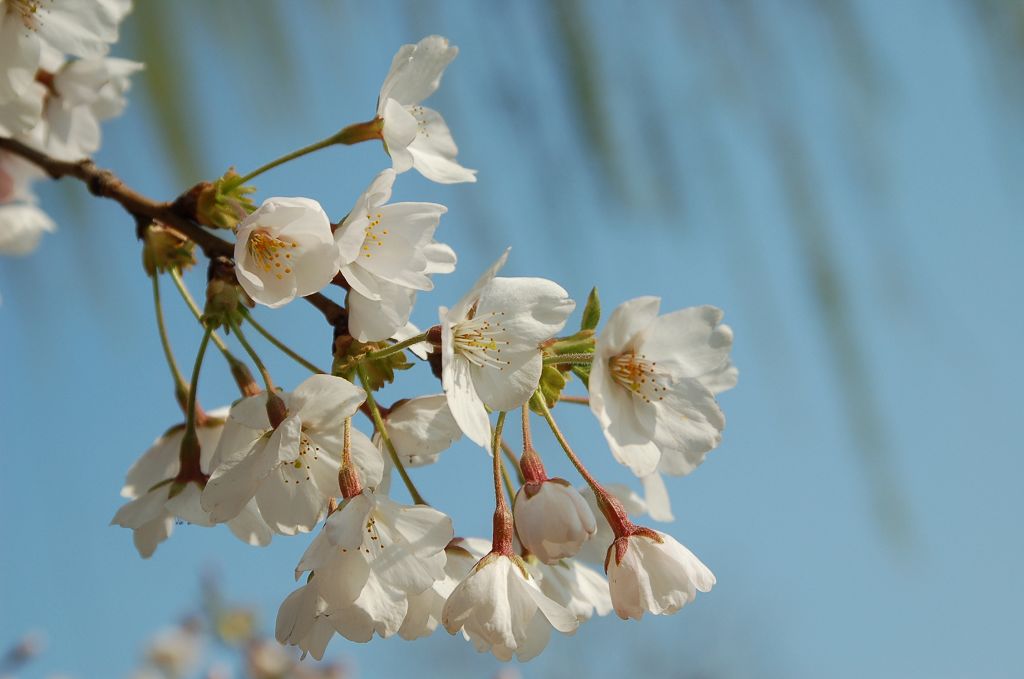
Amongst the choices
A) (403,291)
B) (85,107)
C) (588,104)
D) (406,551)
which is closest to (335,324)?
(403,291)

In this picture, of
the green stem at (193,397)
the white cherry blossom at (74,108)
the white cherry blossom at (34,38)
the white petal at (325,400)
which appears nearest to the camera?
the white petal at (325,400)

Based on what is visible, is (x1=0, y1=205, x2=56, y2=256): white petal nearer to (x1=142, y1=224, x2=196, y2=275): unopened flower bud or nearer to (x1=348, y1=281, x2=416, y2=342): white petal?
(x1=142, y1=224, x2=196, y2=275): unopened flower bud

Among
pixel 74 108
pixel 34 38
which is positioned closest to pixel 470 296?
pixel 34 38

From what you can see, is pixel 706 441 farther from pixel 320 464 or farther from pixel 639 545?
pixel 320 464

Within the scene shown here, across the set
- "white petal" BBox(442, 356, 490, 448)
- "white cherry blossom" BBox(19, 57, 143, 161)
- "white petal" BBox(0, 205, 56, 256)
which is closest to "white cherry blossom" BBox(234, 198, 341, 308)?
"white petal" BBox(442, 356, 490, 448)

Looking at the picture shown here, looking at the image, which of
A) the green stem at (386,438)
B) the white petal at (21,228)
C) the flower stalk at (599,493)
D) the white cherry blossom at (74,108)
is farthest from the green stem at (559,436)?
the white petal at (21,228)

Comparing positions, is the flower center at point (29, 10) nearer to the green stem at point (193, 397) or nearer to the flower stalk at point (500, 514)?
the green stem at point (193, 397)

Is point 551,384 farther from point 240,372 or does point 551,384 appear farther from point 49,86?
point 49,86
